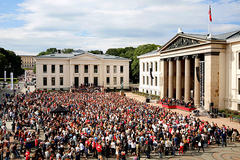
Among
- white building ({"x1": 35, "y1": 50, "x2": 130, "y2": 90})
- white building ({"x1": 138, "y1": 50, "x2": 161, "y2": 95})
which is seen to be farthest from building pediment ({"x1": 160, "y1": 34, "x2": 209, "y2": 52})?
white building ({"x1": 35, "y1": 50, "x2": 130, "y2": 90})

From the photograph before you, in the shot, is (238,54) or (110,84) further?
(110,84)

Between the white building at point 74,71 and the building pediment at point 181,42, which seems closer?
the building pediment at point 181,42

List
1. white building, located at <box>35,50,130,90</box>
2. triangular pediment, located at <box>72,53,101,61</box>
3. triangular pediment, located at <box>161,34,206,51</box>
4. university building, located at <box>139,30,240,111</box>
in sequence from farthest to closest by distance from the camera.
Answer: triangular pediment, located at <box>72,53,101,61</box>, white building, located at <box>35,50,130,90</box>, triangular pediment, located at <box>161,34,206,51</box>, university building, located at <box>139,30,240,111</box>

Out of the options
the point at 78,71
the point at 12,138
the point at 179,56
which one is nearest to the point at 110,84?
the point at 78,71

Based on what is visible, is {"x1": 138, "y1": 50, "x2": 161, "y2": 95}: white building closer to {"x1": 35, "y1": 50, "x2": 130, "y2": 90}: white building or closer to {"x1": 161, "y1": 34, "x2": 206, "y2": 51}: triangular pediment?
{"x1": 35, "y1": 50, "x2": 130, "y2": 90}: white building

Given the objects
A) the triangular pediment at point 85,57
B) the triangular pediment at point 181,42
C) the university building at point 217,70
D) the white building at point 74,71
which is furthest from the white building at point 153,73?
the university building at point 217,70

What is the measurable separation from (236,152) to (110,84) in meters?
52.9

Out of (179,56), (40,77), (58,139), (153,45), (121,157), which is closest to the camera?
(121,157)

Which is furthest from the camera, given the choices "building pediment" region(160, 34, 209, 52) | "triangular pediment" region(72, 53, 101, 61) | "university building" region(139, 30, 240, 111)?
"triangular pediment" region(72, 53, 101, 61)

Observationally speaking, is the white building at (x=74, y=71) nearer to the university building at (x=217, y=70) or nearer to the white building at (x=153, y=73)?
the white building at (x=153, y=73)

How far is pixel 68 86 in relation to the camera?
2454 inches

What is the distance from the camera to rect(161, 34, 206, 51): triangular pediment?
108 feet

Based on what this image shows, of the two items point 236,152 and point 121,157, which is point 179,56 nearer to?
point 236,152

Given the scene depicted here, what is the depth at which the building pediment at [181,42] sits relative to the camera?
3269 cm
